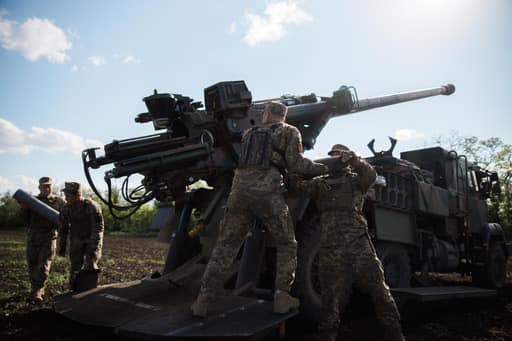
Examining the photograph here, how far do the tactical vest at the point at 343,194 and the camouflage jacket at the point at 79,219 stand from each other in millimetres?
3545

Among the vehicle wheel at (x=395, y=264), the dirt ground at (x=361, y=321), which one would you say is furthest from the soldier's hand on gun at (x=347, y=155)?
the vehicle wheel at (x=395, y=264)

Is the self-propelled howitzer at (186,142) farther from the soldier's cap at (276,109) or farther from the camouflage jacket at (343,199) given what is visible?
the camouflage jacket at (343,199)

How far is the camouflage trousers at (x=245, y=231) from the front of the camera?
395 cm

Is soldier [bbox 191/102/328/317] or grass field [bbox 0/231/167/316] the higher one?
soldier [bbox 191/102/328/317]

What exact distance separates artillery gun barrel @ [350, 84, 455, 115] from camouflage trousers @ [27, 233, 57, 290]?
16.9 ft

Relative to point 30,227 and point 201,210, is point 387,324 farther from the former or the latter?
A: point 30,227

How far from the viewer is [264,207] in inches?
159

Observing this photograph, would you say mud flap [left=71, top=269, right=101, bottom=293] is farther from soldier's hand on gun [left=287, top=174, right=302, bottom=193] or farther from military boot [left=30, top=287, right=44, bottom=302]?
soldier's hand on gun [left=287, top=174, right=302, bottom=193]

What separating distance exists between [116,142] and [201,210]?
199 centimetres

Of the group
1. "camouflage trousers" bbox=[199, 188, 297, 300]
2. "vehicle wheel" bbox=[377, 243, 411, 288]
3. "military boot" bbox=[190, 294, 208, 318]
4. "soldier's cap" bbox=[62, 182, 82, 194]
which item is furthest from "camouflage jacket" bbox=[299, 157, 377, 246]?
"soldier's cap" bbox=[62, 182, 82, 194]

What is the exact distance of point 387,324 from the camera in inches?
163

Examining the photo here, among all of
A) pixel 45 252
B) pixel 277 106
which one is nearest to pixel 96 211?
pixel 45 252

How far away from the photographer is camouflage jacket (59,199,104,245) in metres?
6.46

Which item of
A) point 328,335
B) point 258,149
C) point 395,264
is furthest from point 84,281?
point 395,264
